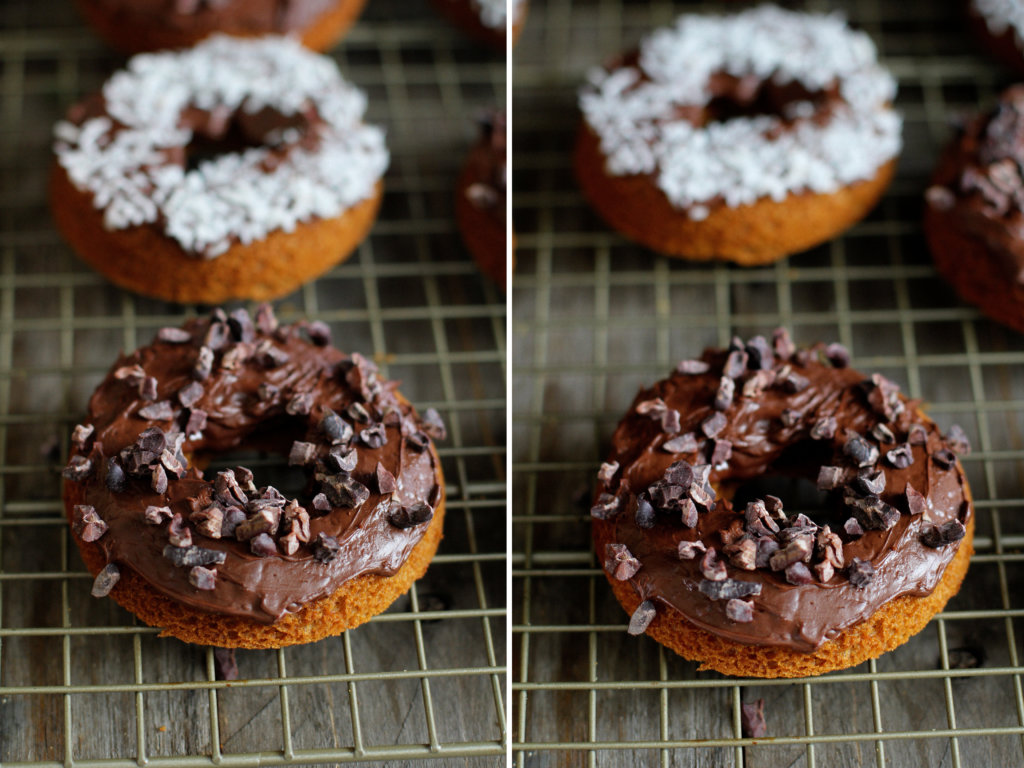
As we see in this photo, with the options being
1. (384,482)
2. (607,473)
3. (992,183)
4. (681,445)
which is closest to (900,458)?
(681,445)

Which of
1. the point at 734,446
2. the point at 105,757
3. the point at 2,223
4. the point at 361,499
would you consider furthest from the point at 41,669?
the point at 734,446

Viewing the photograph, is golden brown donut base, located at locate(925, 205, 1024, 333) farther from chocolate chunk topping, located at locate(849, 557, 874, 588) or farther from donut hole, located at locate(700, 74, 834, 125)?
chocolate chunk topping, located at locate(849, 557, 874, 588)

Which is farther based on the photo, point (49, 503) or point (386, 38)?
point (386, 38)

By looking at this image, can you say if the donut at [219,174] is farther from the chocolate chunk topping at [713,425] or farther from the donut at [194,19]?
the chocolate chunk topping at [713,425]

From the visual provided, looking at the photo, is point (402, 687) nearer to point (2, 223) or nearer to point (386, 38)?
point (2, 223)

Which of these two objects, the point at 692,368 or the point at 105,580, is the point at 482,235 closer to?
the point at 692,368

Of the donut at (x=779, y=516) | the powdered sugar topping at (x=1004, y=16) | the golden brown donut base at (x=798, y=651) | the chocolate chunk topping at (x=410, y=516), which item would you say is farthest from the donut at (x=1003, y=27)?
the chocolate chunk topping at (x=410, y=516)
